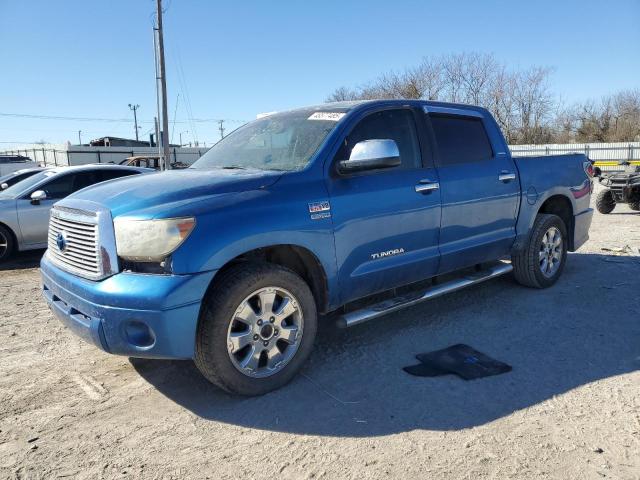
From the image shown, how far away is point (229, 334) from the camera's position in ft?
10.3

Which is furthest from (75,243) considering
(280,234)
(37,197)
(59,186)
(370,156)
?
(59,186)

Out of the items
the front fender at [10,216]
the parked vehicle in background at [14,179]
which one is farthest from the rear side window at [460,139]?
the parked vehicle in background at [14,179]

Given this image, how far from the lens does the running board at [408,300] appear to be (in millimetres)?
3723

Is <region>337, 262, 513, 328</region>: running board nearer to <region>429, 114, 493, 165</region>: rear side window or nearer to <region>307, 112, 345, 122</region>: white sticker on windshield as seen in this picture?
<region>429, 114, 493, 165</region>: rear side window

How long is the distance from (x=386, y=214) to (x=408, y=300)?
753mm

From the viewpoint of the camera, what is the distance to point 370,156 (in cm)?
362

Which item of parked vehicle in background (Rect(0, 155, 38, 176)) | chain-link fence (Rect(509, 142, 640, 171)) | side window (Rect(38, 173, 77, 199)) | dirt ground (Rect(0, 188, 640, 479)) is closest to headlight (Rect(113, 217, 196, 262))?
dirt ground (Rect(0, 188, 640, 479))

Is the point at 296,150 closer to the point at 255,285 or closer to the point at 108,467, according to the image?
the point at 255,285

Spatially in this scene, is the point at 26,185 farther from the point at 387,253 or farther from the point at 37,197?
the point at 387,253

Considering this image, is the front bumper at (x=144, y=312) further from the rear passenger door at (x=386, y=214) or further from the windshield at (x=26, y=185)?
the windshield at (x=26, y=185)

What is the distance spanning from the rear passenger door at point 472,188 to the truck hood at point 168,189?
5.58ft

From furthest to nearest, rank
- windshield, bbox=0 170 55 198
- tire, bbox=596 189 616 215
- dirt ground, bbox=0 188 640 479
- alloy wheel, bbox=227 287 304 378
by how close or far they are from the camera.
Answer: tire, bbox=596 189 616 215 → windshield, bbox=0 170 55 198 → alloy wheel, bbox=227 287 304 378 → dirt ground, bbox=0 188 640 479

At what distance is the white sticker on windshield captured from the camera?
13.0 ft

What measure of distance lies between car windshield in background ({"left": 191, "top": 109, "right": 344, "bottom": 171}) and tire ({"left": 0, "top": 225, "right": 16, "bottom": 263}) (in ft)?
17.7
